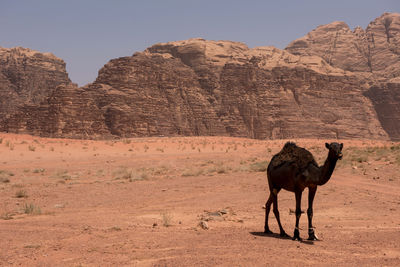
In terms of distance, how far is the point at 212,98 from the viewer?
9300 cm

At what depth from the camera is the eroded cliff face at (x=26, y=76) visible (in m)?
104

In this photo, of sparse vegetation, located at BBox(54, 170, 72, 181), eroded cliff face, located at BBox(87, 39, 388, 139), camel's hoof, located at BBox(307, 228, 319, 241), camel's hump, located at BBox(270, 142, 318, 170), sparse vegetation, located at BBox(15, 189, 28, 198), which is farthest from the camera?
eroded cliff face, located at BBox(87, 39, 388, 139)

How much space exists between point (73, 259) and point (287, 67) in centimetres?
9862

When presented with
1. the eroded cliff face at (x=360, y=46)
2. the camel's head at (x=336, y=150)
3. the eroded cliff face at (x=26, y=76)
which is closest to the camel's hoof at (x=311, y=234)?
the camel's head at (x=336, y=150)

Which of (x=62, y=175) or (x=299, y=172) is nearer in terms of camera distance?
(x=299, y=172)

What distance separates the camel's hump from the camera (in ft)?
21.5

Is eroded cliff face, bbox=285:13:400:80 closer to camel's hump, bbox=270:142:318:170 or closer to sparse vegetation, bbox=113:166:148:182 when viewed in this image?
sparse vegetation, bbox=113:166:148:182

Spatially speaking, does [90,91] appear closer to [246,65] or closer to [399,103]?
[246,65]

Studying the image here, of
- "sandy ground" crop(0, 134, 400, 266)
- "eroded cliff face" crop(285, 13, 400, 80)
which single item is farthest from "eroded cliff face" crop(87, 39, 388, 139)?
"sandy ground" crop(0, 134, 400, 266)

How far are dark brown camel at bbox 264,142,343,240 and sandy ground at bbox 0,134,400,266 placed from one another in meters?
0.64

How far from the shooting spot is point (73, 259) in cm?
549

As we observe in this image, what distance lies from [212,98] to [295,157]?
8669cm

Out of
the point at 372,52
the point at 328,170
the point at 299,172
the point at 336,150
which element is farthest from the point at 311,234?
the point at 372,52

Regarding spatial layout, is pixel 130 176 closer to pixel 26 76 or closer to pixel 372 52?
pixel 26 76
